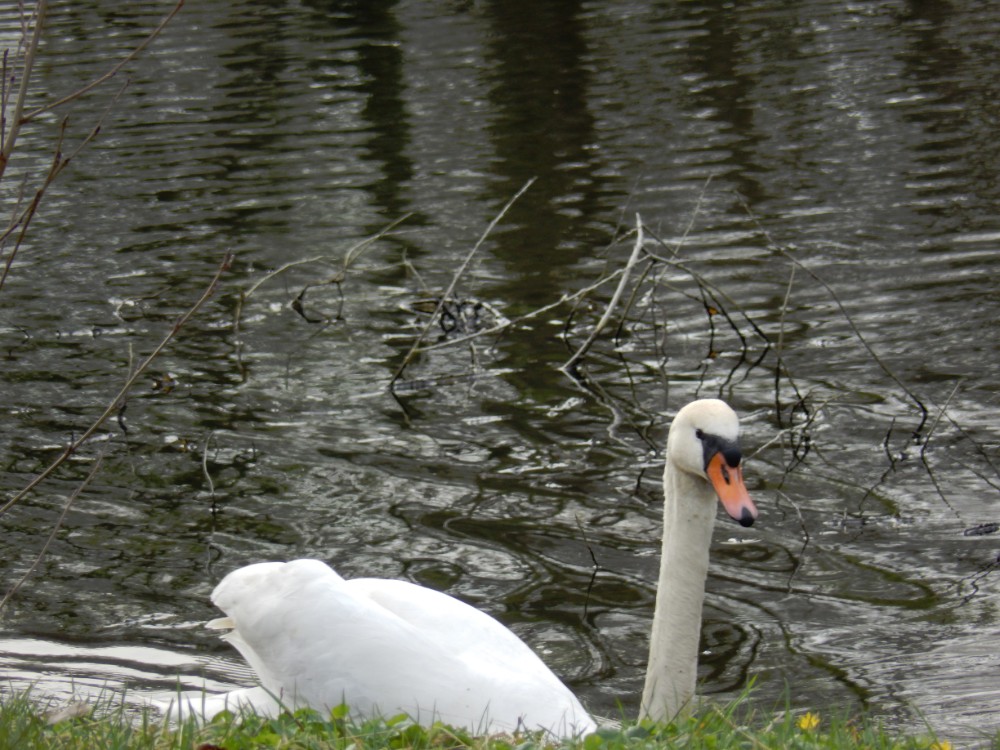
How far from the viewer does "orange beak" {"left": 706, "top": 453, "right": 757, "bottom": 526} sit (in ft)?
15.0

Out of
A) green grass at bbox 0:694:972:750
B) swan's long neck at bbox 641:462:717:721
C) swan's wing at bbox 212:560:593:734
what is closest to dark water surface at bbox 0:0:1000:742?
swan's long neck at bbox 641:462:717:721

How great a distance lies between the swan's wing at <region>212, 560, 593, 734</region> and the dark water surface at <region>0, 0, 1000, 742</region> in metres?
0.78

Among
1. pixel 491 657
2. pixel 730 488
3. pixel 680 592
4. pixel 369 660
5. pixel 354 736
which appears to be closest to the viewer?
pixel 354 736

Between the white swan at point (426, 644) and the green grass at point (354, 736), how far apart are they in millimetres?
320

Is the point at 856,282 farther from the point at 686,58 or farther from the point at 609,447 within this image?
the point at 686,58

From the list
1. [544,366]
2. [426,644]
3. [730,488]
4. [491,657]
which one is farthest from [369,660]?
[544,366]

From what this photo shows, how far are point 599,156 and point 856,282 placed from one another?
4.91 m

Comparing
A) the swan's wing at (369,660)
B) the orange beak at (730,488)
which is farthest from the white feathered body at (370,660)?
the orange beak at (730,488)

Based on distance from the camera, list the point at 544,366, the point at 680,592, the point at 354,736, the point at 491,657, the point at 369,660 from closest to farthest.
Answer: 1. the point at 354,736
2. the point at 369,660
3. the point at 491,657
4. the point at 680,592
5. the point at 544,366

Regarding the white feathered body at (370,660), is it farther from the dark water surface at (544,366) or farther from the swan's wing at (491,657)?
the dark water surface at (544,366)

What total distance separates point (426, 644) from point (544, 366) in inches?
205

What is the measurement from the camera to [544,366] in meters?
9.54

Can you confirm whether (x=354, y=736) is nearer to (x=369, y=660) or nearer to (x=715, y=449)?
(x=369, y=660)

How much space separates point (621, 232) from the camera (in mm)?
12203
